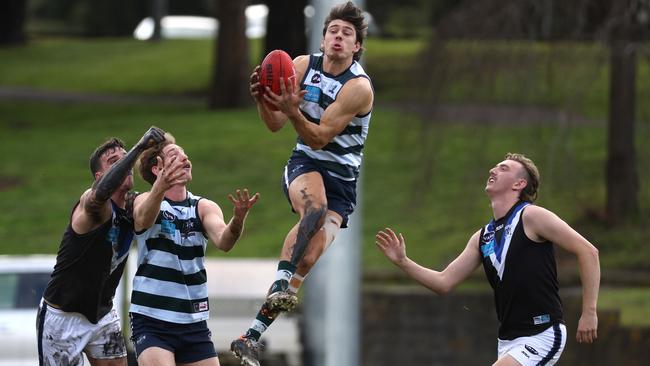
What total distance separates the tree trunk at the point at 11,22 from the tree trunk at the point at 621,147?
23.6 metres

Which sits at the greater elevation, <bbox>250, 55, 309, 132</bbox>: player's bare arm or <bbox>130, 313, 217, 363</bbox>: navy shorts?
<bbox>250, 55, 309, 132</bbox>: player's bare arm

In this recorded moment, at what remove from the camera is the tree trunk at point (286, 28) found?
28641mm

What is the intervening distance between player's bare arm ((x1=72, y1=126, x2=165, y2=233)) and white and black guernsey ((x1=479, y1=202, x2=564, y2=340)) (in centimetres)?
197

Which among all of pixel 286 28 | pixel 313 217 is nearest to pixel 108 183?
pixel 313 217

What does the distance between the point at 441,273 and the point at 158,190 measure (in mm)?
1818

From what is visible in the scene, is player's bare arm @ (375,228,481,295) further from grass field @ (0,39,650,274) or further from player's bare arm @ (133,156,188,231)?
grass field @ (0,39,650,274)

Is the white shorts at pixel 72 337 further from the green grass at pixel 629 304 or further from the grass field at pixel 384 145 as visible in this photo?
the green grass at pixel 629 304

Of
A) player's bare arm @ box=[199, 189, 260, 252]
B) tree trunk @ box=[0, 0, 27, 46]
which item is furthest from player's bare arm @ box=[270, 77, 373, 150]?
tree trunk @ box=[0, 0, 27, 46]

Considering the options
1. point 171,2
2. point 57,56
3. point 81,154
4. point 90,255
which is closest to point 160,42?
point 57,56

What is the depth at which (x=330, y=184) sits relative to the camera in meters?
7.70

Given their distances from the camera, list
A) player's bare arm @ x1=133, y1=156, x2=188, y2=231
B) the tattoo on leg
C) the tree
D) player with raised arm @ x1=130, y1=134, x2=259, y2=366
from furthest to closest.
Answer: the tree → the tattoo on leg → player with raised arm @ x1=130, y1=134, x2=259, y2=366 → player's bare arm @ x1=133, y1=156, x2=188, y2=231

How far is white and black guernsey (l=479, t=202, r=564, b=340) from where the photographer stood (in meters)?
7.32

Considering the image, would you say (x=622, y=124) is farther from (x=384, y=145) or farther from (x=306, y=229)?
(x=306, y=229)

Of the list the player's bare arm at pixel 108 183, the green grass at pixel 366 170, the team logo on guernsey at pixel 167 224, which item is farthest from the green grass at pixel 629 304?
the player's bare arm at pixel 108 183
